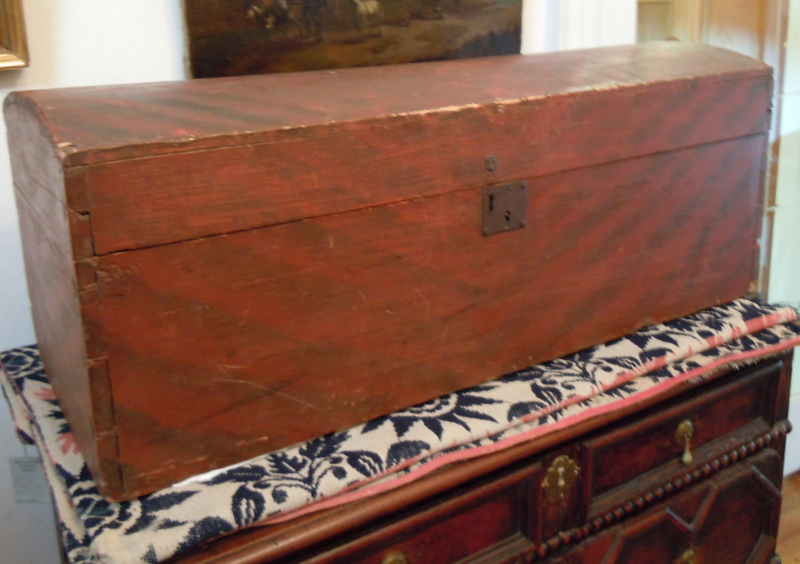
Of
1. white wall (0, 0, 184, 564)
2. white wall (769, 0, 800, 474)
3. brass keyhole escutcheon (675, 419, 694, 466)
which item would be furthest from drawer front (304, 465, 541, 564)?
white wall (769, 0, 800, 474)

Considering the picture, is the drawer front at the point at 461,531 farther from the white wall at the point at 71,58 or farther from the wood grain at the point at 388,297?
the white wall at the point at 71,58

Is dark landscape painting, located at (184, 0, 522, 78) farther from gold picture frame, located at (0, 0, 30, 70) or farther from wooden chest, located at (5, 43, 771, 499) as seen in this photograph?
gold picture frame, located at (0, 0, 30, 70)

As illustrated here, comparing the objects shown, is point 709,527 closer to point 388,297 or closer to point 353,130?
point 388,297

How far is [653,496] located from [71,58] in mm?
1083

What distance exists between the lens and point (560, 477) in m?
1.06

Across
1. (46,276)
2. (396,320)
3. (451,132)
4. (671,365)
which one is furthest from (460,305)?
(46,276)

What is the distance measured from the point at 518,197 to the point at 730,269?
1.64ft

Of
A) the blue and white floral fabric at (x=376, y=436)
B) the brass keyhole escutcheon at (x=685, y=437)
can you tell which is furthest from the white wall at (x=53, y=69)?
the brass keyhole escutcheon at (x=685, y=437)

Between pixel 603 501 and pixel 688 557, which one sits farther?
pixel 688 557

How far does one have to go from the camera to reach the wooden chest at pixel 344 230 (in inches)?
31.3

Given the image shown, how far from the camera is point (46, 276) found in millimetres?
934

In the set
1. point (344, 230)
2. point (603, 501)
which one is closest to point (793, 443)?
point (603, 501)

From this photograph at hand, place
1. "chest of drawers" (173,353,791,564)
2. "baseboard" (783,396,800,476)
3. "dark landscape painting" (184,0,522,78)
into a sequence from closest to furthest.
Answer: "chest of drawers" (173,353,791,564) → "dark landscape painting" (184,0,522,78) → "baseboard" (783,396,800,476)

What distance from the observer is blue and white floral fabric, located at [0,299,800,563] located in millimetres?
809
